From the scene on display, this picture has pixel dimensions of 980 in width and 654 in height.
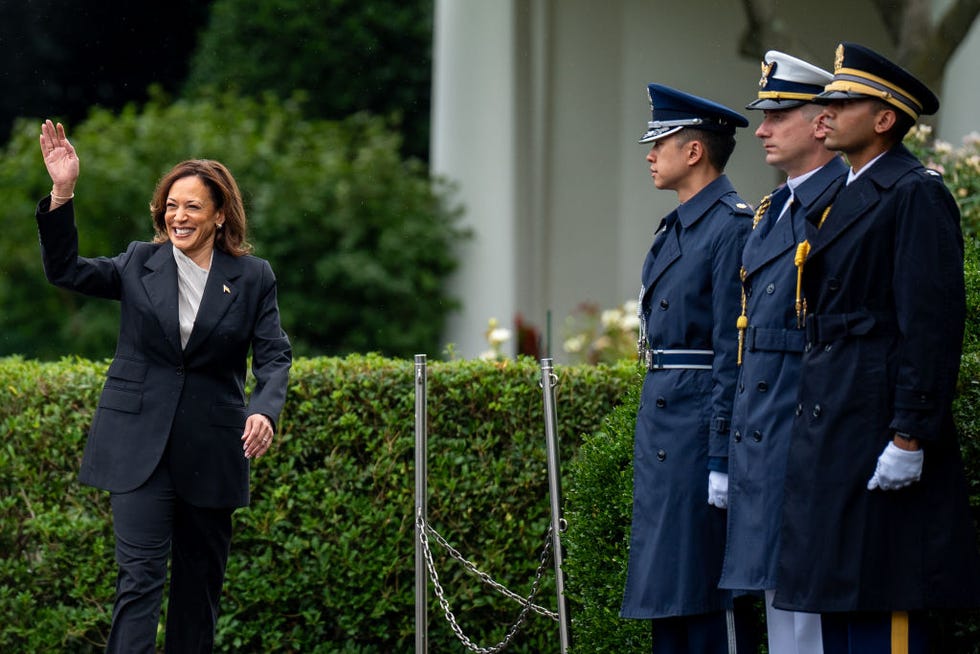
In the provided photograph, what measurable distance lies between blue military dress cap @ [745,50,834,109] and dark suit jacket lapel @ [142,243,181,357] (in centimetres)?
205

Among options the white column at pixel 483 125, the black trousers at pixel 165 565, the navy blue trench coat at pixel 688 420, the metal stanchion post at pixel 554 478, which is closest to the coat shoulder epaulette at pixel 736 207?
the navy blue trench coat at pixel 688 420

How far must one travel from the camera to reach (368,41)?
1834 cm

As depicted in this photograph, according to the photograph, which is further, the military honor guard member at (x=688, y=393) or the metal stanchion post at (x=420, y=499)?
the metal stanchion post at (x=420, y=499)

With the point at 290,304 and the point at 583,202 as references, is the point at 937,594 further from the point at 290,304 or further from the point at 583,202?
the point at 290,304

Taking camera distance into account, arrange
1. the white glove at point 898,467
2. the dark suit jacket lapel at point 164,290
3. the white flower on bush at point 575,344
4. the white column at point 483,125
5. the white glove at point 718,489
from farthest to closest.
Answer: the white column at point 483,125 < the white flower on bush at point 575,344 < the dark suit jacket lapel at point 164,290 < the white glove at point 718,489 < the white glove at point 898,467

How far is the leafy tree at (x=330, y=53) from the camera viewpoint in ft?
60.2

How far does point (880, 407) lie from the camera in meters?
3.66

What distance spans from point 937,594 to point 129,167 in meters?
11.5

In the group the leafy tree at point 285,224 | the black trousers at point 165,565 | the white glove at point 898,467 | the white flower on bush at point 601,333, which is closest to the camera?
the white glove at point 898,467

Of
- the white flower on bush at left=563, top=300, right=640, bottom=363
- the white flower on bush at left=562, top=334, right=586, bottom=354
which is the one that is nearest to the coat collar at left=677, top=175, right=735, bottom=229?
the white flower on bush at left=563, top=300, right=640, bottom=363

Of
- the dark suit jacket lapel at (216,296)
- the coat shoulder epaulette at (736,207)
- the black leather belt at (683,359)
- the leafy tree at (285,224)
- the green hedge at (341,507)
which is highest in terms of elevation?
the leafy tree at (285,224)

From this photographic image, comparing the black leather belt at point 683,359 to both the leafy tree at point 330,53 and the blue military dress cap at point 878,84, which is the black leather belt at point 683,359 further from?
the leafy tree at point 330,53

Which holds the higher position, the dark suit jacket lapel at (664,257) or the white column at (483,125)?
the white column at (483,125)

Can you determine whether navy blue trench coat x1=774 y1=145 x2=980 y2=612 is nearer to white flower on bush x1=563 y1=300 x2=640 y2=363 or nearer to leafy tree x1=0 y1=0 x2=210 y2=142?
white flower on bush x1=563 y1=300 x2=640 y2=363
